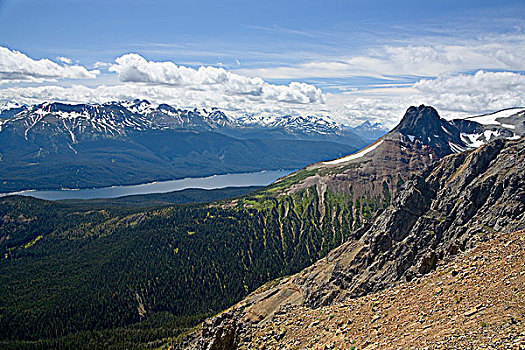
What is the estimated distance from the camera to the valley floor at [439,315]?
26031 millimetres

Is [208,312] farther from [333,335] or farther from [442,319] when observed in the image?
[442,319]

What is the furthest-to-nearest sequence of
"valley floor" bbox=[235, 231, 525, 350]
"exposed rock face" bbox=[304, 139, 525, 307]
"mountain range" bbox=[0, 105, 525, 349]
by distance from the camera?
"mountain range" bbox=[0, 105, 525, 349] → "exposed rock face" bbox=[304, 139, 525, 307] → "valley floor" bbox=[235, 231, 525, 350]

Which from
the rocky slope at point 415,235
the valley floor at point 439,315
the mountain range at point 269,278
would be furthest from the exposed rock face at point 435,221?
the valley floor at point 439,315

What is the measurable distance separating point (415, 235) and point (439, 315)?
49582 millimetres

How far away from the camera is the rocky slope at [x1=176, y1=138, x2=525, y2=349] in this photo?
201 feet

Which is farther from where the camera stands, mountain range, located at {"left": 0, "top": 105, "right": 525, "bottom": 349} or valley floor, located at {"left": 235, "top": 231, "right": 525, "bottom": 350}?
mountain range, located at {"left": 0, "top": 105, "right": 525, "bottom": 349}

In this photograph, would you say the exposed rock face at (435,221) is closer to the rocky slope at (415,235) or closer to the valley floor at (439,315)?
the rocky slope at (415,235)

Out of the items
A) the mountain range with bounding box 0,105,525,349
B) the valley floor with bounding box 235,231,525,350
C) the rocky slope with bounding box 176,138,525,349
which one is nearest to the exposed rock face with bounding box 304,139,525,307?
the rocky slope with bounding box 176,138,525,349

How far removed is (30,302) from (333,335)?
171m

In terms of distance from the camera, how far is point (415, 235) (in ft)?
259

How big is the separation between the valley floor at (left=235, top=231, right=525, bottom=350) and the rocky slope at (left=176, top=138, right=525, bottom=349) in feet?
24.4

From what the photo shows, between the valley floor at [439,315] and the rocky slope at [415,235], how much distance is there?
24.4 ft

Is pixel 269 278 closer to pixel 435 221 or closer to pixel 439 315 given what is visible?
pixel 435 221

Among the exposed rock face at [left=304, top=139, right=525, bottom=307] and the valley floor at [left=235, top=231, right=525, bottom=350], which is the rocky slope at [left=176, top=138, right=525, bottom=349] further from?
the valley floor at [left=235, top=231, right=525, bottom=350]
